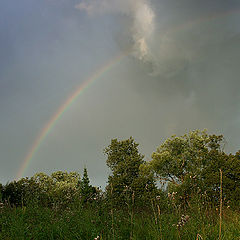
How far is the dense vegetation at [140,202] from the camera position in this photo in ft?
14.7

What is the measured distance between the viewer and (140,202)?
339 inches

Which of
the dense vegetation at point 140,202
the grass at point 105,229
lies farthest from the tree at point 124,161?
the grass at point 105,229

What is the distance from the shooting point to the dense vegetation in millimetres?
4480

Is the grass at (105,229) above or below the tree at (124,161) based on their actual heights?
below

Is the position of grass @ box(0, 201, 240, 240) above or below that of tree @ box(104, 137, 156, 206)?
below

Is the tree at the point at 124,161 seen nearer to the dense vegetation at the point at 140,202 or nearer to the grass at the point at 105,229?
the dense vegetation at the point at 140,202

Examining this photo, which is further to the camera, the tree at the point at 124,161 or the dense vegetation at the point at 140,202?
the tree at the point at 124,161

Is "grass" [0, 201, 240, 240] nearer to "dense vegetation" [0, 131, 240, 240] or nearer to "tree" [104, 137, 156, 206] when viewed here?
"dense vegetation" [0, 131, 240, 240]

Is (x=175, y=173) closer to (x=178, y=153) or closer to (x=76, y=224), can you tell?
(x=178, y=153)

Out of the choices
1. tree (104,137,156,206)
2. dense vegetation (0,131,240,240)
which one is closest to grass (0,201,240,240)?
dense vegetation (0,131,240,240)

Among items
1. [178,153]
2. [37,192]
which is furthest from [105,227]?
[178,153]

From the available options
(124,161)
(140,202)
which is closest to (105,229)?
(140,202)

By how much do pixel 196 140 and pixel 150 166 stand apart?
8299 millimetres

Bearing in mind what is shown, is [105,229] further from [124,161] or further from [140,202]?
A: [124,161]
